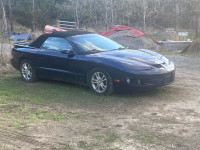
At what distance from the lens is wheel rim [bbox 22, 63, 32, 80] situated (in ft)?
28.7

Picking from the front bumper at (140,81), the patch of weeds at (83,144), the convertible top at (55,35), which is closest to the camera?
the patch of weeds at (83,144)

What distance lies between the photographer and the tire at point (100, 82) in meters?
6.93

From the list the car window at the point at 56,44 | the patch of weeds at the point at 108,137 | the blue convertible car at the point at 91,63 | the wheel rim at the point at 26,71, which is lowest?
the patch of weeds at the point at 108,137

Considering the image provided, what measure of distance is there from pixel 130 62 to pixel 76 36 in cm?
187

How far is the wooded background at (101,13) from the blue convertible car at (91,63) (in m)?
21.5

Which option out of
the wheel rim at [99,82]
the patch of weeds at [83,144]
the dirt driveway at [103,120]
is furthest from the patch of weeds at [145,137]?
the wheel rim at [99,82]

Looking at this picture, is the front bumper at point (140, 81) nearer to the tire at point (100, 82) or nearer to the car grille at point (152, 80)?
the car grille at point (152, 80)

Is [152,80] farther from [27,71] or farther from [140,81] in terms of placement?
[27,71]

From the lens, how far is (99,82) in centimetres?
711

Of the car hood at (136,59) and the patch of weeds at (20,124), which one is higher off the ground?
the car hood at (136,59)

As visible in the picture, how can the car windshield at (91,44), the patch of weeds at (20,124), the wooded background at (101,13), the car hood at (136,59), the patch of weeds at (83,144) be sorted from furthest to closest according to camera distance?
the wooded background at (101,13) < the car windshield at (91,44) < the car hood at (136,59) < the patch of weeds at (20,124) < the patch of weeds at (83,144)

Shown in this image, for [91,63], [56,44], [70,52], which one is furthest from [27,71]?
[91,63]

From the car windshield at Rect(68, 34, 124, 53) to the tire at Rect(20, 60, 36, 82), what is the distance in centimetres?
149

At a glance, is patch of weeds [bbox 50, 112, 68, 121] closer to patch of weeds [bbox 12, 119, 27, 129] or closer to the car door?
patch of weeds [bbox 12, 119, 27, 129]
